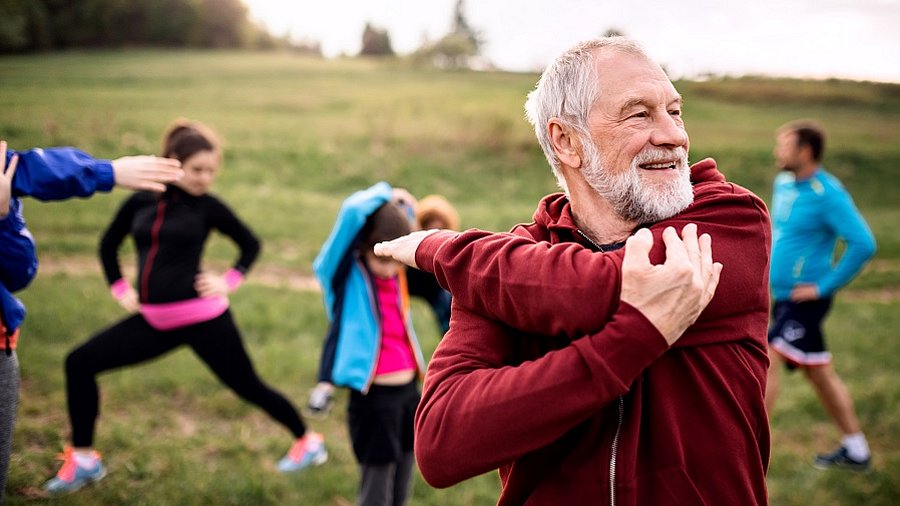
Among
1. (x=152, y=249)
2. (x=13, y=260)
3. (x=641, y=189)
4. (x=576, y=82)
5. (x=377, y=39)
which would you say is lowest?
(x=152, y=249)

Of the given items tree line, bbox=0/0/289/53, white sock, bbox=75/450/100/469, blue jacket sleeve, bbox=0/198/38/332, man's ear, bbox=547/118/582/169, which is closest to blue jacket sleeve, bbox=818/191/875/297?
man's ear, bbox=547/118/582/169

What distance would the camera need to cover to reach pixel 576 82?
186cm

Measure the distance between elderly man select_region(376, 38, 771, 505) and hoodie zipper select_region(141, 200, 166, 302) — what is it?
3.14 metres

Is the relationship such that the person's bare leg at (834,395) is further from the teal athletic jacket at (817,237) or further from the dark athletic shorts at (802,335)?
the teal athletic jacket at (817,237)

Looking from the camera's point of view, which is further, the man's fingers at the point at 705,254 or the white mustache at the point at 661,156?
the white mustache at the point at 661,156

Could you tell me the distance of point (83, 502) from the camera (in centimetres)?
411

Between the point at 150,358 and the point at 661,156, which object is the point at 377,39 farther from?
the point at 661,156

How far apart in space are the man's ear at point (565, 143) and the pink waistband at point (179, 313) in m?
3.36

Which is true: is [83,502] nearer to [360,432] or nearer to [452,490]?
[360,432]

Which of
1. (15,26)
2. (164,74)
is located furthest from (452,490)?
(164,74)

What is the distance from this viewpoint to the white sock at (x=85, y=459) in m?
4.29

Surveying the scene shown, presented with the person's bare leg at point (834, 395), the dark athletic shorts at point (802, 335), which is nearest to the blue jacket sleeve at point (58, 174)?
the dark athletic shorts at point (802, 335)

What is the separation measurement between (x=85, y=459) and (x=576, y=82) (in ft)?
13.6

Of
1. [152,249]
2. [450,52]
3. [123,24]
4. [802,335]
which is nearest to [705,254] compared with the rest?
[152,249]
